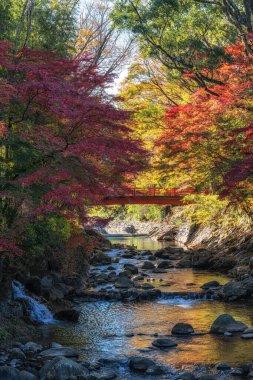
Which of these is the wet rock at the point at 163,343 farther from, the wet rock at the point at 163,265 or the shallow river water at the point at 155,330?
the wet rock at the point at 163,265

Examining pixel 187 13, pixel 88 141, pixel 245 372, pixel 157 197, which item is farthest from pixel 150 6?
pixel 245 372

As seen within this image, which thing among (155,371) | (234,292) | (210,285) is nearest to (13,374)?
(155,371)

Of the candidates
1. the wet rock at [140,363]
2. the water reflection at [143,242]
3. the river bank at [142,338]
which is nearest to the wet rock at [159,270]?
the river bank at [142,338]

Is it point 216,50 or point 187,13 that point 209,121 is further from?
point 187,13

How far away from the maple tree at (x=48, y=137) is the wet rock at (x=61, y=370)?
2493 mm

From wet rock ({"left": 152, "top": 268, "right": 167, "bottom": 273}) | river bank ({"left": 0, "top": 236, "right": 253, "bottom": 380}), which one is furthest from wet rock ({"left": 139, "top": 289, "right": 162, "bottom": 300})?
wet rock ({"left": 152, "top": 268, "right": 167, "bottom": 273})

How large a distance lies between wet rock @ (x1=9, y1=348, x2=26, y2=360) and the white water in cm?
288

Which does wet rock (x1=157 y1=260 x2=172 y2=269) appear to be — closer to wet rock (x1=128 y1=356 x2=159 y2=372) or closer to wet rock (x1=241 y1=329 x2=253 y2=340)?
wet rock (x1=241 y1=329 x2=253 y2=340)

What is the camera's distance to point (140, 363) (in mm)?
9414

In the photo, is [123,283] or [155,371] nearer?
[155,371]

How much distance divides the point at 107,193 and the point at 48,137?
9.15ft

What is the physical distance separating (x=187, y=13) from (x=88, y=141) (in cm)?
1173

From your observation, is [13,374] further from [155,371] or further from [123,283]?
[123,283]

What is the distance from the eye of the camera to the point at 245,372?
354 inches
